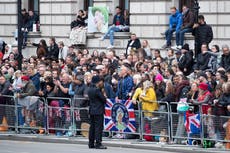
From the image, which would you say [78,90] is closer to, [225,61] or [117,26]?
[225,61]

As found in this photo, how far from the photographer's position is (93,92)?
1041 inches

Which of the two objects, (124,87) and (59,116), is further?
(59,116)

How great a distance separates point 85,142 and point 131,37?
742 cm

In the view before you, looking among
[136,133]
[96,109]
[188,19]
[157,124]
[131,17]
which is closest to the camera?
[96,109]

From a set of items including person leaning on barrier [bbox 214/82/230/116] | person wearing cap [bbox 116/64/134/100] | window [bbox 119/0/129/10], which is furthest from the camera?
window [bbox 119/0/129/10]

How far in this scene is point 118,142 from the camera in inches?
1094

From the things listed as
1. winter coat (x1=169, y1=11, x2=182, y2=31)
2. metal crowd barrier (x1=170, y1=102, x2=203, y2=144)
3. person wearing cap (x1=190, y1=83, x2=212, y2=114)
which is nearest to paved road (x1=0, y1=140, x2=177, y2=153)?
metal crowd barrier (x1=170, y1=102, x2=203, y2=144)

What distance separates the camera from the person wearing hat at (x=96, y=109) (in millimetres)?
26453

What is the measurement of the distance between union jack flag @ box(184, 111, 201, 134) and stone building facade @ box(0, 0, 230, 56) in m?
8.22

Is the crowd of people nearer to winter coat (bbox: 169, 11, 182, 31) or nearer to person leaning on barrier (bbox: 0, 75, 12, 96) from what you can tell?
person leaning on barrier (bbox: 0, 75, 12, 96)

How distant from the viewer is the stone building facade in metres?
34.5

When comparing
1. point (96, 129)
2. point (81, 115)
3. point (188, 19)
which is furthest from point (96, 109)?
point (188, 19)

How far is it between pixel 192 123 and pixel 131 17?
11.5 metres

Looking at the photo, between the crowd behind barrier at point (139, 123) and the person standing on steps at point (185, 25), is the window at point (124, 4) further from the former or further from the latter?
the crowd behind barrier at point (139, 123)
